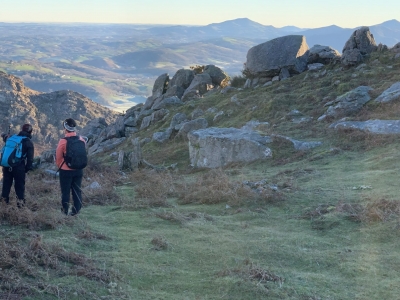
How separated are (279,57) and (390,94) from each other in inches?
368

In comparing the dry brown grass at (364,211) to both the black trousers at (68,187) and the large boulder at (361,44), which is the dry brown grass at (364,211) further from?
the large boulder at (361,44)

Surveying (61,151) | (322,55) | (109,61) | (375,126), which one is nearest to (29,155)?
(61,151)

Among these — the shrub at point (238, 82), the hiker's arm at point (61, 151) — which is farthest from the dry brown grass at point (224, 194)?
the shrub at point (238, 82)

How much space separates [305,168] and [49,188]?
690cm

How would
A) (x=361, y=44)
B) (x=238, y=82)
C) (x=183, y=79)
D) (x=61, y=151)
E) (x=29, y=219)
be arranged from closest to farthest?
(x=29, y=219)
(x=61, y=151)
(x=361, y=44)
(x=238, y=82)
(x=183, y=79)

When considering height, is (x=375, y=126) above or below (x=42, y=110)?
above

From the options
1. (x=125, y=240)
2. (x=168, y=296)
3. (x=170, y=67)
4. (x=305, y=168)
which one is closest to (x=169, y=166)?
(x=305, y=168)

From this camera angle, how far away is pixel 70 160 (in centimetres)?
893

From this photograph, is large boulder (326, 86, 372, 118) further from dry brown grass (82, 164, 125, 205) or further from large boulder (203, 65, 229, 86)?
large boulder (203, 65, 229, 86)

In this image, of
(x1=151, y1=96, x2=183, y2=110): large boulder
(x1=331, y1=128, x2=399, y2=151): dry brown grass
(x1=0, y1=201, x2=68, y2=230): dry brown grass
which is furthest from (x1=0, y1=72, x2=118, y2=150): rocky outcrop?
(x1=0, y1=201, x2=68, y2=230): dry brown grass

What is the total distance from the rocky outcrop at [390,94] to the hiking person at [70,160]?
1283 cm

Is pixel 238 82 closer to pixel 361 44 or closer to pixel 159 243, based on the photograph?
pixel 361 44

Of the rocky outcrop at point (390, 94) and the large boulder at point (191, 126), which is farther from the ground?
the rocky outcrop at point (390, 94)

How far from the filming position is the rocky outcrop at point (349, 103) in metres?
18.1
